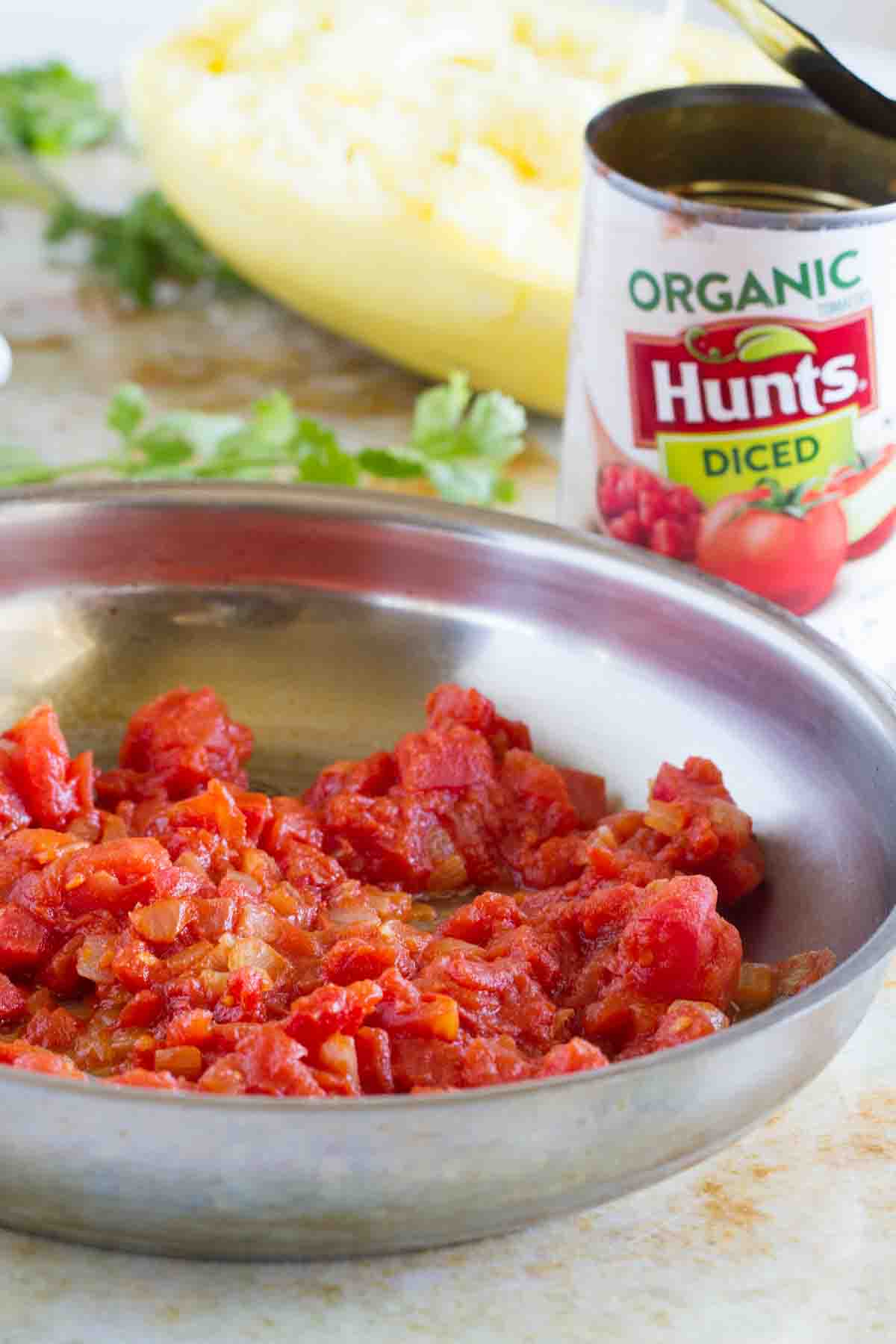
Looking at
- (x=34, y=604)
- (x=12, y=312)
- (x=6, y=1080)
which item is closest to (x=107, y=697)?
(x=34, y=604)

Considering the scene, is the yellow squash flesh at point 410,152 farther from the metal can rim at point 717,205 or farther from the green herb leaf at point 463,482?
the metal can rim at point 717,205

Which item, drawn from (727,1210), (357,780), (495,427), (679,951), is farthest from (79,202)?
(727,1210)

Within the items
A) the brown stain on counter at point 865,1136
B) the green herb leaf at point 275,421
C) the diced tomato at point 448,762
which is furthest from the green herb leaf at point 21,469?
the brown stain on counter at point 865,1136

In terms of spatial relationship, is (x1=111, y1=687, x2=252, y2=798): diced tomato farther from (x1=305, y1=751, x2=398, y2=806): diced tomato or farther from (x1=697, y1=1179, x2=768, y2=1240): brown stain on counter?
(x1=697, y1=1179, x2=768, y2=1240): brown stain on counter

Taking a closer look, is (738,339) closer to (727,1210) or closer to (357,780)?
(357,780)

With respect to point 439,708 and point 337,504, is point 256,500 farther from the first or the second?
point 439,708
